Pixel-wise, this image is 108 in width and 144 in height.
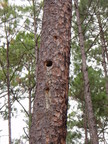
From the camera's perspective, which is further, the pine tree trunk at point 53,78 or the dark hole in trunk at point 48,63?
the dark hole in trunk at point 48,63

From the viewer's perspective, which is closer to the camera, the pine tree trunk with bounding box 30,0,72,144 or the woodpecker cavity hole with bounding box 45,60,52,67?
the pine tree trunk with bounding box 30,0,72,144

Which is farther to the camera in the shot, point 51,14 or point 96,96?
point 96,96

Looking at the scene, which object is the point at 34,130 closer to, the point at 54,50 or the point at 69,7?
the point at 54,50

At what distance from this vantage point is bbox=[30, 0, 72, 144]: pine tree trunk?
64.1 inches

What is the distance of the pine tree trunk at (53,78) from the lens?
163 cm

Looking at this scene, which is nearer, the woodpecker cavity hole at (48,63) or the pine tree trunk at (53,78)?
the pine tree trunk at (53,78)

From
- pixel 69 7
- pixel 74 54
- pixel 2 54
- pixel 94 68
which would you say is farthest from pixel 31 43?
pixel 69 7

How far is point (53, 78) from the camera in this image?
179cm

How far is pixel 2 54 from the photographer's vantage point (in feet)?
26.9

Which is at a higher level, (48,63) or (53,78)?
(48,63)

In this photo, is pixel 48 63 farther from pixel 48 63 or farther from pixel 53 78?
pixel 53 78

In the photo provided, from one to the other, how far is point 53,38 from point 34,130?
76cm

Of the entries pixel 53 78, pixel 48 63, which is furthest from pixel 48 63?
pixel 53 78

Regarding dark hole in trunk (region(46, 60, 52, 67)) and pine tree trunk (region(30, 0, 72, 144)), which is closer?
pine tree trunk (region(30, 0, 72, 144))
